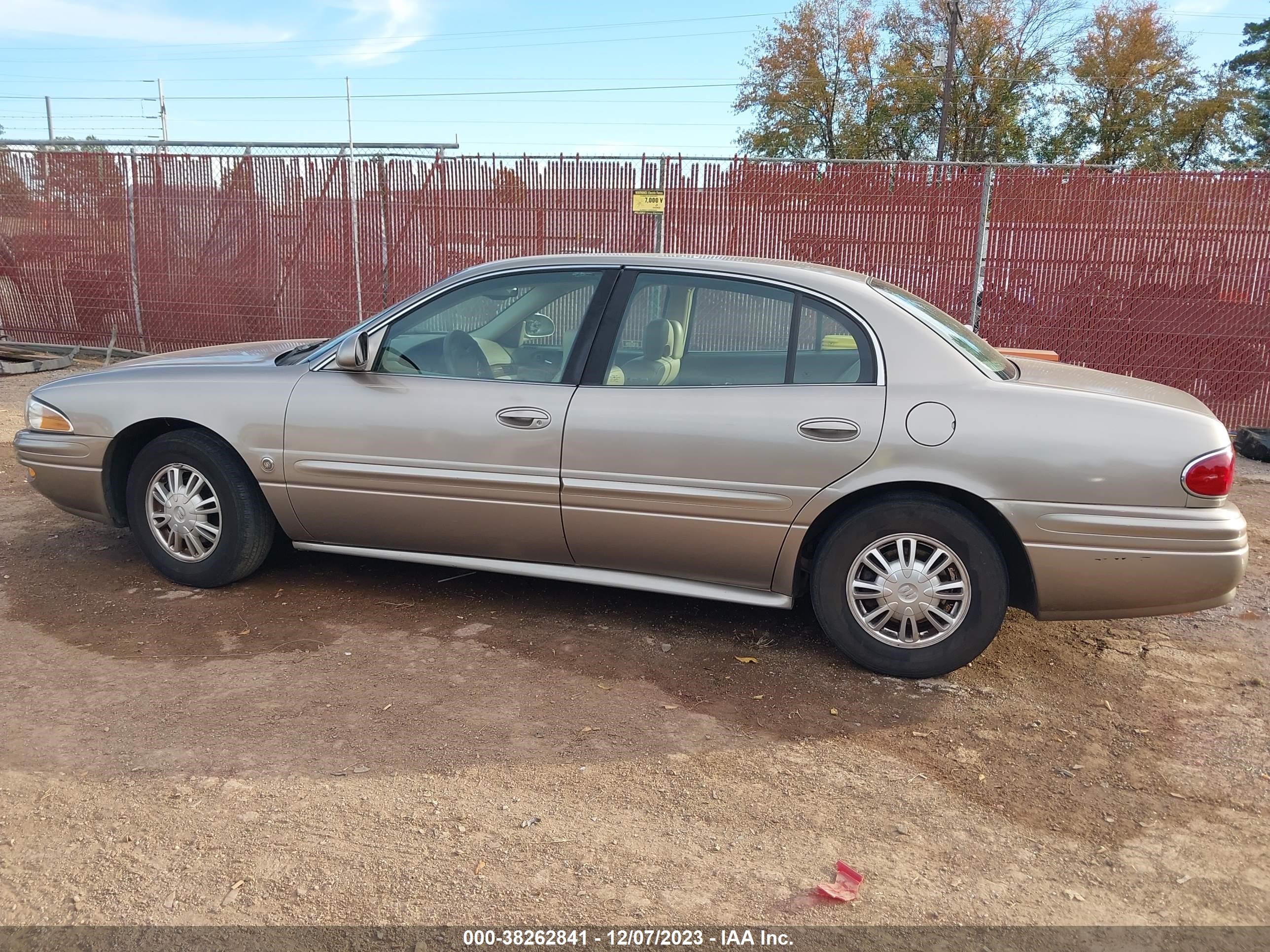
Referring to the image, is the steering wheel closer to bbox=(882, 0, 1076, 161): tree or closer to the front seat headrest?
the front seat headrest

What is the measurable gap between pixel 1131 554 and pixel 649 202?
23.4ft

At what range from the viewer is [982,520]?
3789mm

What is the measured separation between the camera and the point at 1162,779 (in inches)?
127

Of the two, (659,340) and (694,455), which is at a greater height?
(659,340)

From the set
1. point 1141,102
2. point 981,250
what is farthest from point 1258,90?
point 981,250

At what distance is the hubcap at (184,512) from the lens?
183 inches

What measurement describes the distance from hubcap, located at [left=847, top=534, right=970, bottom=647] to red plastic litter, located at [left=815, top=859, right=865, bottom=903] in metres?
→ 1.31

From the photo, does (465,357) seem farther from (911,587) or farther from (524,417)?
(911,587)

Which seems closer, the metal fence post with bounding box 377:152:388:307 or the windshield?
the windshield

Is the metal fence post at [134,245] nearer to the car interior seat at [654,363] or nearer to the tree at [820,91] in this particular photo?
the car interior seat at [654,363]

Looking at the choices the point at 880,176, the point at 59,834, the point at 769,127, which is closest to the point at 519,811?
the point at 59,834

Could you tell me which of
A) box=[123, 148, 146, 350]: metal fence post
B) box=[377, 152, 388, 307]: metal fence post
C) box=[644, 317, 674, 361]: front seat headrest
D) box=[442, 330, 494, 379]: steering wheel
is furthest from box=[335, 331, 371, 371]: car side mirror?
box=[123, 148, 146, 350]: metal fence post

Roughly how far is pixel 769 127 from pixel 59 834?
44864 mm

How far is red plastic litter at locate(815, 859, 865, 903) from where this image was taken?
2.59 meters
